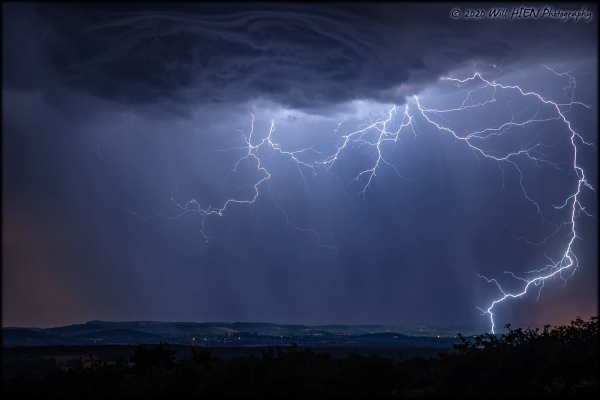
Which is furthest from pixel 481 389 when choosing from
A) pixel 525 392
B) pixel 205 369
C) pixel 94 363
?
pixel 94 363

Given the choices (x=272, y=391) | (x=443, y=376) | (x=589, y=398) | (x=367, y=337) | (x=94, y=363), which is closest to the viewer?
(x=589, y=398)

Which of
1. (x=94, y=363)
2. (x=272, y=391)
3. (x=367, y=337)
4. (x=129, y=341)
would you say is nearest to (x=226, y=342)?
(x=129, y=341)

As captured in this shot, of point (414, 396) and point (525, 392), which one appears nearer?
point (525, 392)

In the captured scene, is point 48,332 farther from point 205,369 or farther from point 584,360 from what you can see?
point 584,360

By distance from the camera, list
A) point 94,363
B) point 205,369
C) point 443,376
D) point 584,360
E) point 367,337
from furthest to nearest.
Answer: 1. point 367,337
2. point 94,363
3. point 205,369
4. point 443,376
5. point 584,360

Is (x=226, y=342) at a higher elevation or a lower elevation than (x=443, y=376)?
lower

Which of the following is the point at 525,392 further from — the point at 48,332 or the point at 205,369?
the point at 48,332

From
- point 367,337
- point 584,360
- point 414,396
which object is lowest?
point 367,337
